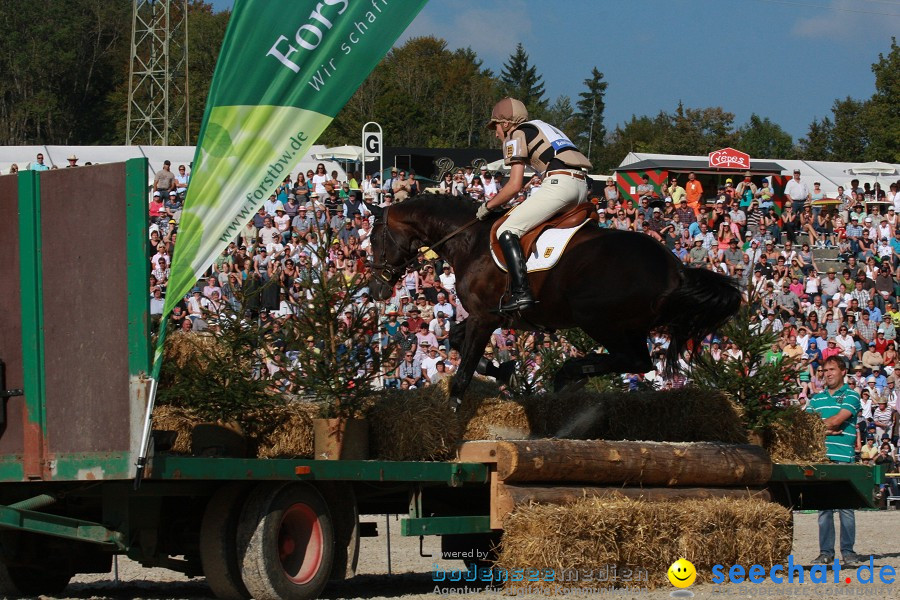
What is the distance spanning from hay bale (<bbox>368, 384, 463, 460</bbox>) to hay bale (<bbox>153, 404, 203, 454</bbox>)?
1254mm

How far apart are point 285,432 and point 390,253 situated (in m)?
2.47

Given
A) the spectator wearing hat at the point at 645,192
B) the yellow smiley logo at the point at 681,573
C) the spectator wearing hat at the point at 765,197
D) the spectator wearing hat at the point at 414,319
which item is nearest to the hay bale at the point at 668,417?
the yellow smiley logo at the point at 681,573

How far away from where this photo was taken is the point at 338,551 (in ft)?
27.5

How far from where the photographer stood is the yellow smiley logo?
29.1ft

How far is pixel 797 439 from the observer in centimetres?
1076

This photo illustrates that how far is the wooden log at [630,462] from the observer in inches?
334

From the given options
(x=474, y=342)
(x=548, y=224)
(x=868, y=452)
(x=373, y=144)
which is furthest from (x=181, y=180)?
(x=548, y=224)

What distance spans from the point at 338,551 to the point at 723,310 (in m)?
3.53

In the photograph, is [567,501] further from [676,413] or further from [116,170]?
[116,170]

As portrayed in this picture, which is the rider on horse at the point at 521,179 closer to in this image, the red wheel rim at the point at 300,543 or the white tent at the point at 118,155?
the red wheel rim at the point at 300,543

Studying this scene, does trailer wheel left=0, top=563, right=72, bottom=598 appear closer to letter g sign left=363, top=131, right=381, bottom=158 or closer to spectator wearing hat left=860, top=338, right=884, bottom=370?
spectator wearing hat left=860, top=338, right=884, bottom=370

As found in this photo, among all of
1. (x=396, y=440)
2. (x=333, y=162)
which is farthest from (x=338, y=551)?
(x=333, y=162)

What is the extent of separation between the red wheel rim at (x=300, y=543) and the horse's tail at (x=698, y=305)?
3.28 meters

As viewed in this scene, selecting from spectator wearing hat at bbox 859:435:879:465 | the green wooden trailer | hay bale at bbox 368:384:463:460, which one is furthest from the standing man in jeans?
spectator wearing hat at bbox 859:435:879:465
